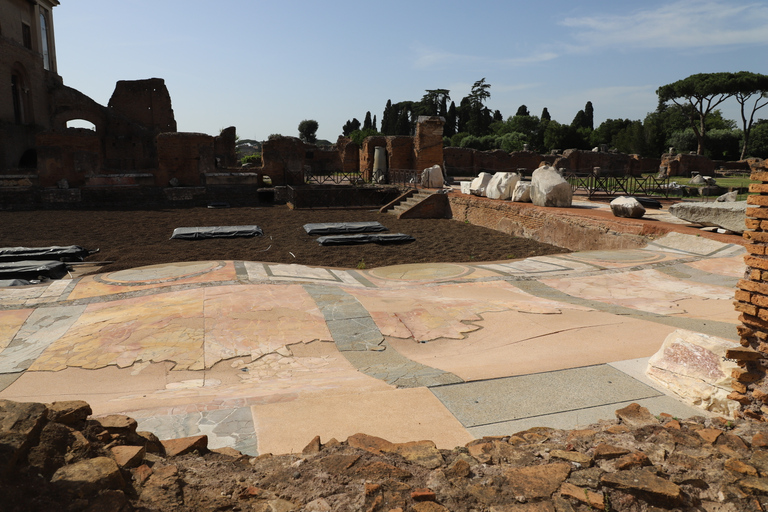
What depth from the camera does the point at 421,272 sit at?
7.85 metres

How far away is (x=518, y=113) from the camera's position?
207ft

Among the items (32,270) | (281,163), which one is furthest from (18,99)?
(32,270)

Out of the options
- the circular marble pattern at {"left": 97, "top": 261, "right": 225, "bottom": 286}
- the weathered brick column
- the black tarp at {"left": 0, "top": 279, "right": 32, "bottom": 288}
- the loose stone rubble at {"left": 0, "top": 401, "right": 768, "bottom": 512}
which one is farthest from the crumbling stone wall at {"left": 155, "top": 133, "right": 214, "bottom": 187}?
the weathered brick column

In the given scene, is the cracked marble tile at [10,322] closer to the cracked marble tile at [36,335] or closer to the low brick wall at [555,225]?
the cracked marble tile at [36,335]

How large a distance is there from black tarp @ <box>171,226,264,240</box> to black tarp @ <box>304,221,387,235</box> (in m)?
1.20

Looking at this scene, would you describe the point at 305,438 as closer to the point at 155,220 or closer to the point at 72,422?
the point at 72,422

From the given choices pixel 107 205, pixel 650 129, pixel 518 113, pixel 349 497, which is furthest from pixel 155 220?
pixel 518 113

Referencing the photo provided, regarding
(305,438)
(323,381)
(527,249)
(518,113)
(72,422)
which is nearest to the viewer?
(72,422)

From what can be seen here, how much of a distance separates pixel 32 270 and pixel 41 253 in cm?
135

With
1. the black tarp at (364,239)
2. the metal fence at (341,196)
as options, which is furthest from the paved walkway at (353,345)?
the metal fence at (341,196)

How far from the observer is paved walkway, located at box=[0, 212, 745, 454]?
3074 mm

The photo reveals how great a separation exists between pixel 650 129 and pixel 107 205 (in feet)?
143

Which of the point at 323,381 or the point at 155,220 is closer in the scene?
the point at 323,381

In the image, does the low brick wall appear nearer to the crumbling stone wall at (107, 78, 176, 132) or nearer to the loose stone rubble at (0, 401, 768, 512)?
the loose stone rubble at (0, 401, 768, 512)
